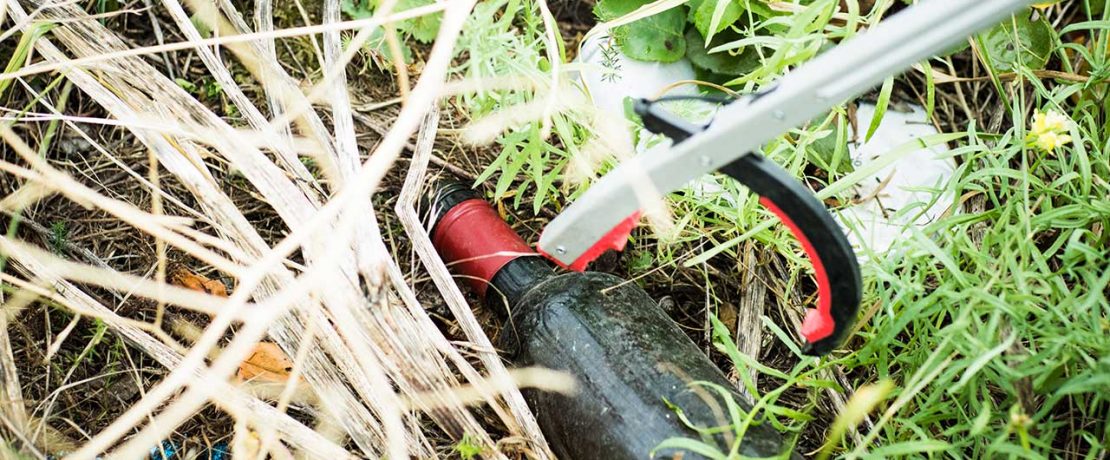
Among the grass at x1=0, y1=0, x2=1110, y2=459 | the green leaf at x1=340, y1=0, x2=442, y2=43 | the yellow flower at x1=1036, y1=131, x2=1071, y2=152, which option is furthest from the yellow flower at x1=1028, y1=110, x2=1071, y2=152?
the green leaf at x1=340, y1=0, x2=442, y2=43

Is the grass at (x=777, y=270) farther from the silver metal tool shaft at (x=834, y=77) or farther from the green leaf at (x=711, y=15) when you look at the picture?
the silver metal tool shaft at (x=834, y=77)

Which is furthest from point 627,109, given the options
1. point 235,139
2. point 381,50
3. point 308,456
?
point 308,456

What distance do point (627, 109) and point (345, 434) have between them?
2.45 ft

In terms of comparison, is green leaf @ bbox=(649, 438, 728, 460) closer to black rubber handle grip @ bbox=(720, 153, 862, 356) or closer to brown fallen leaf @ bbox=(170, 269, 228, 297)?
black rubber handle grip @ bbox=(720, 153, 862, 356)

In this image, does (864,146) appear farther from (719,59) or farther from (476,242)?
(476,242)

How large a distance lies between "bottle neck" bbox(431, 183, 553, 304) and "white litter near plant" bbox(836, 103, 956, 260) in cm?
64

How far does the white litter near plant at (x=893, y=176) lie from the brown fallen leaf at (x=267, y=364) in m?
1.09

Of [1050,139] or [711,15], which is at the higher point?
[711,15]

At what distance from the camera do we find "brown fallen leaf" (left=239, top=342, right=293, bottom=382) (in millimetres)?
1509

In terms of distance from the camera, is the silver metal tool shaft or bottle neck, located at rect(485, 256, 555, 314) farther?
bottle neck, located at rect(485, 256, 555, 314)

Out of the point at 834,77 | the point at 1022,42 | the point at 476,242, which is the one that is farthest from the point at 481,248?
the point at 1022,42

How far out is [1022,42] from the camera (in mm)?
1646

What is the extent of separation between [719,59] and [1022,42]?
0.60m

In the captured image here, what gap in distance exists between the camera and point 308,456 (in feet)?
4.28
